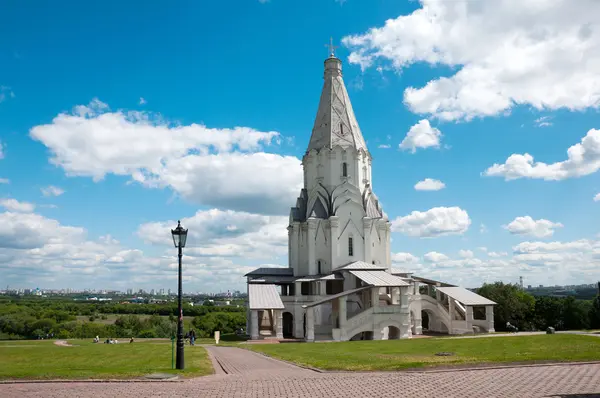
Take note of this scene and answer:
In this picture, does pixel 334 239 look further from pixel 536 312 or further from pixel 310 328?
pixel 536 312

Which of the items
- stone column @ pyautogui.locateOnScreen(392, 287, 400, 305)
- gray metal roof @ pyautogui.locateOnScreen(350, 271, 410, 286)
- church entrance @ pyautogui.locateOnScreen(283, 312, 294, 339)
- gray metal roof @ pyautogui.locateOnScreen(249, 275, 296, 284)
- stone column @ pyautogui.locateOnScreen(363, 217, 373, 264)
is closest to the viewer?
gray metal roof @ pyautogui.locateOnScreen(350, 271, 410, 286)

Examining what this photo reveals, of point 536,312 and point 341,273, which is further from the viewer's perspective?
point 536,312

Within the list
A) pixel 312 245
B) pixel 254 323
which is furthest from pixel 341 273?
pixel 254 323

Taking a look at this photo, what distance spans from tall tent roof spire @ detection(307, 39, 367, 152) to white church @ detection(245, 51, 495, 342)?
0.37ft

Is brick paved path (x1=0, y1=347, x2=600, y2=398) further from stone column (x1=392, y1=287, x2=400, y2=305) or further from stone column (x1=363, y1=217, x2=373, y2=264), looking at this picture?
stone column (x1=363, y1=217, x2=373, y2=264)

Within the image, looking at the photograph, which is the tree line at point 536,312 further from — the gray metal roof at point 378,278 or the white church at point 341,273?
the gray metal roof at point 378,278

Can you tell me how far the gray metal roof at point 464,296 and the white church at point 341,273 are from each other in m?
0.09

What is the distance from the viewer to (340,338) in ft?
123

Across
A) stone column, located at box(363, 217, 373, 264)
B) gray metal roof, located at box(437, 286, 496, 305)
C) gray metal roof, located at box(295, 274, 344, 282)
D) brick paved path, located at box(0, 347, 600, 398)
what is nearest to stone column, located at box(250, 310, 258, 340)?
gray metal roof, located at box(295, 274, 344, 282)

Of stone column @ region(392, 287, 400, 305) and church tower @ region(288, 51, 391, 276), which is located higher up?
church tower @ region(288, 51, 391, 276)

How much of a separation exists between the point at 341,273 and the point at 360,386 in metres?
33.4

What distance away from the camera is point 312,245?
48.4 m

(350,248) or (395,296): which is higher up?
(350,248)

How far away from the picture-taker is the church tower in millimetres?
48281
